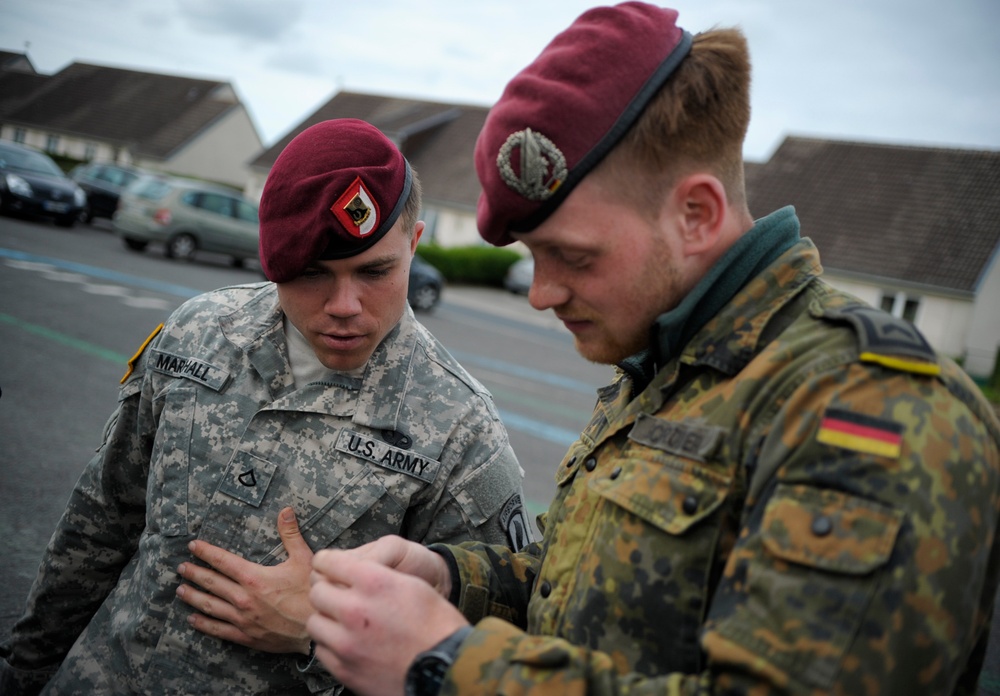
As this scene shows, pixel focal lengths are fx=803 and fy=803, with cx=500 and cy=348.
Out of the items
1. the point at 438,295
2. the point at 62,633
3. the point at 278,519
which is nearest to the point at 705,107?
the point at 278,519

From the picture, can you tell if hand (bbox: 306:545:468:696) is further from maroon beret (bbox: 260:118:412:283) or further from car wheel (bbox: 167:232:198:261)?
car wheel (bbox: 167:232:198:261)

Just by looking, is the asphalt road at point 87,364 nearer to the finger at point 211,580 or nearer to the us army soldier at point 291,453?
the us army soldier at point 291,453

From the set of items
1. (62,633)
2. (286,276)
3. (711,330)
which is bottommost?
(62,633)

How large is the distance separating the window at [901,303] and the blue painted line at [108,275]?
2183cm

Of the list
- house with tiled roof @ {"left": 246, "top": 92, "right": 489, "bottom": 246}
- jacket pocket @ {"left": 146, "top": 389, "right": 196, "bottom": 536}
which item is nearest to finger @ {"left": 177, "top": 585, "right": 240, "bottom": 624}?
jacket pocket @ {"left": 146, "top": 389, "right": 196, "bottom": 536}

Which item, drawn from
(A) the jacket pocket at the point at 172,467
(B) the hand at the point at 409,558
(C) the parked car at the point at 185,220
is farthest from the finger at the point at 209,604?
(C) the parked car at the point at 185,220

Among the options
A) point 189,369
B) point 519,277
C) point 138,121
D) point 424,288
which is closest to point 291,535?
point 189,369

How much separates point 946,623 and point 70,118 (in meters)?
51.6

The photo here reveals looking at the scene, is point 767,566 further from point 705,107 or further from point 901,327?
point 705,107

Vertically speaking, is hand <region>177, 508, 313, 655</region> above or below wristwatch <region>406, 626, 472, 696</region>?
below

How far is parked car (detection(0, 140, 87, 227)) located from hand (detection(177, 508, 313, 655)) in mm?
16978

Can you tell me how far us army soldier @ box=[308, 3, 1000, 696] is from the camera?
3.29 ft

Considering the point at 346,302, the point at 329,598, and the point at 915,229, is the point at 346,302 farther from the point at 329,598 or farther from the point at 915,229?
the point at 915,229

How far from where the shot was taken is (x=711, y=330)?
1375mm
